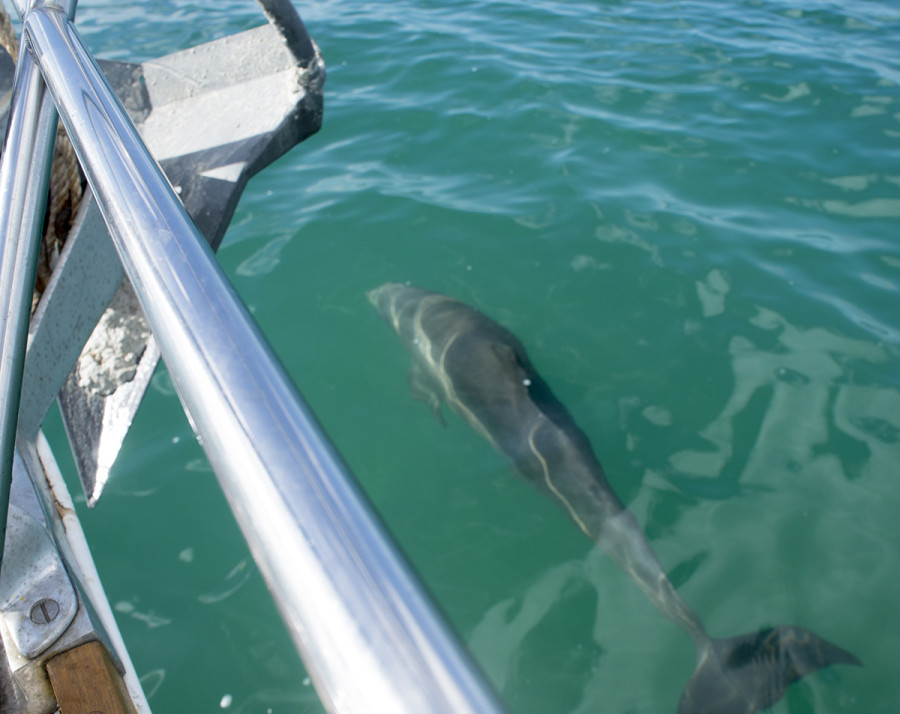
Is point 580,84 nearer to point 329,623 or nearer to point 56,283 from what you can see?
point 56,283

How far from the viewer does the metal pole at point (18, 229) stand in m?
1.33

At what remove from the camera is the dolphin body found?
10.7 feet

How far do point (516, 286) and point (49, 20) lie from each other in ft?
13.7

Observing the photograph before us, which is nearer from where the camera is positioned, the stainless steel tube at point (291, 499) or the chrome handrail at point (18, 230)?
the stainless steel tube at point (291, 499)

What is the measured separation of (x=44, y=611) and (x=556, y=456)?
10.2 feet

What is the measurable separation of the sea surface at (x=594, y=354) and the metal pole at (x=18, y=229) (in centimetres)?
112

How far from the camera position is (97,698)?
1.55 metres

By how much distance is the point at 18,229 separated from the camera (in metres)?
1.41

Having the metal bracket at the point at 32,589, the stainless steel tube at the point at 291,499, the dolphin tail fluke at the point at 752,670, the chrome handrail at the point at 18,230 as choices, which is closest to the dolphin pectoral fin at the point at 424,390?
the dolphin tail fluke at the point at 752,670

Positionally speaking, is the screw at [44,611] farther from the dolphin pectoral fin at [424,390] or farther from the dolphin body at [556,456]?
the dolphin pectoral fin at [424,390]

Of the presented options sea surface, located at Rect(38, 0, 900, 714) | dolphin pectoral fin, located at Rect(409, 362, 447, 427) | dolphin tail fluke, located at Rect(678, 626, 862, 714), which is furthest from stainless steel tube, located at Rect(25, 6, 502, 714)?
dolphin pectoral fin, located at Rect(409, 362, 447, 427)

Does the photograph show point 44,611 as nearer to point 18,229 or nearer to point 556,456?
point 18,229

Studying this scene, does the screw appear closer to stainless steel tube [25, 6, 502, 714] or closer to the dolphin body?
stainless steel tube [25, 6, 502, 714]

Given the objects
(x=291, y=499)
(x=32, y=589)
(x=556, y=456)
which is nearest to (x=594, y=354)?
(x=556, y=456)
